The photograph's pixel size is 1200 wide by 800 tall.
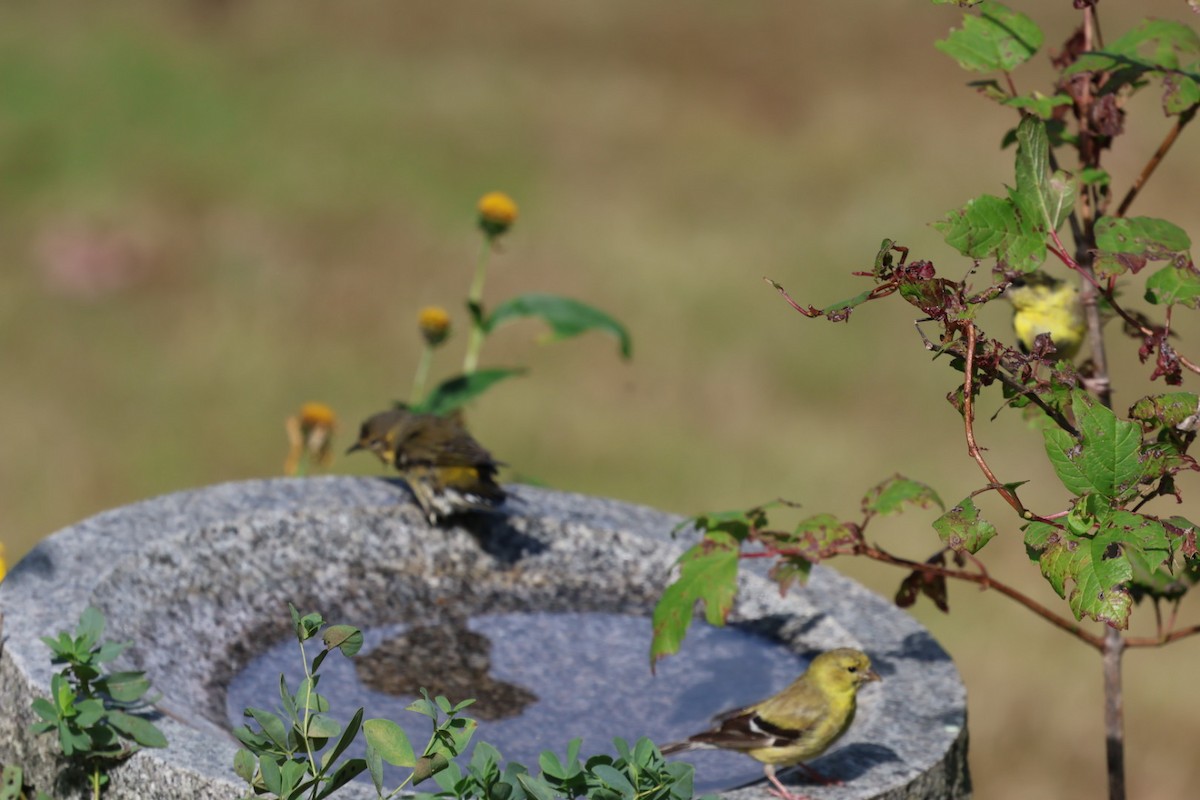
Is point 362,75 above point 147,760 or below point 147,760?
above

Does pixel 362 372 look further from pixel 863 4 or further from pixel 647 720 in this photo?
pixel 863 4

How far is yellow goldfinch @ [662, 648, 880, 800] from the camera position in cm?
306

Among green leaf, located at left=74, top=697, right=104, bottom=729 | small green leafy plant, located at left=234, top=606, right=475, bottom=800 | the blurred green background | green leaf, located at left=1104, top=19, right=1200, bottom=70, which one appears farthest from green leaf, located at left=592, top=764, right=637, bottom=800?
the blurred green background

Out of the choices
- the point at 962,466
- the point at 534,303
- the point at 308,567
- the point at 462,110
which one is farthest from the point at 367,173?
the point at 308,567

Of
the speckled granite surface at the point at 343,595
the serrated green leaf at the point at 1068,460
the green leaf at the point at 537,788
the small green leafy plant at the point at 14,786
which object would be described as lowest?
the small green leafy plant at the point at 14,786

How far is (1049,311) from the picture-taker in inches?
160

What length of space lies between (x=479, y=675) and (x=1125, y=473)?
1.80m

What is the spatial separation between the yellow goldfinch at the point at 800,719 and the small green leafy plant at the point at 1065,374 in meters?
0.21

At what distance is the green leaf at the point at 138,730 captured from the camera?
2812mm

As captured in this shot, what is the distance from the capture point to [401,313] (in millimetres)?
10547

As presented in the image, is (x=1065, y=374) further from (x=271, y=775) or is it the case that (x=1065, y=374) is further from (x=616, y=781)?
(x=271, y=775)

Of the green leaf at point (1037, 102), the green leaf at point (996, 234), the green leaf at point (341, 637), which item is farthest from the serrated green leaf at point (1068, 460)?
the green leaf at point (341, 637)

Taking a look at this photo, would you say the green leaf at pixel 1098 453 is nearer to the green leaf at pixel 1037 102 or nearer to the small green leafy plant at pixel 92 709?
the green leaf at pixel 1037 102

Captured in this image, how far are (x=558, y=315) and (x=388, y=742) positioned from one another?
3.05 m
